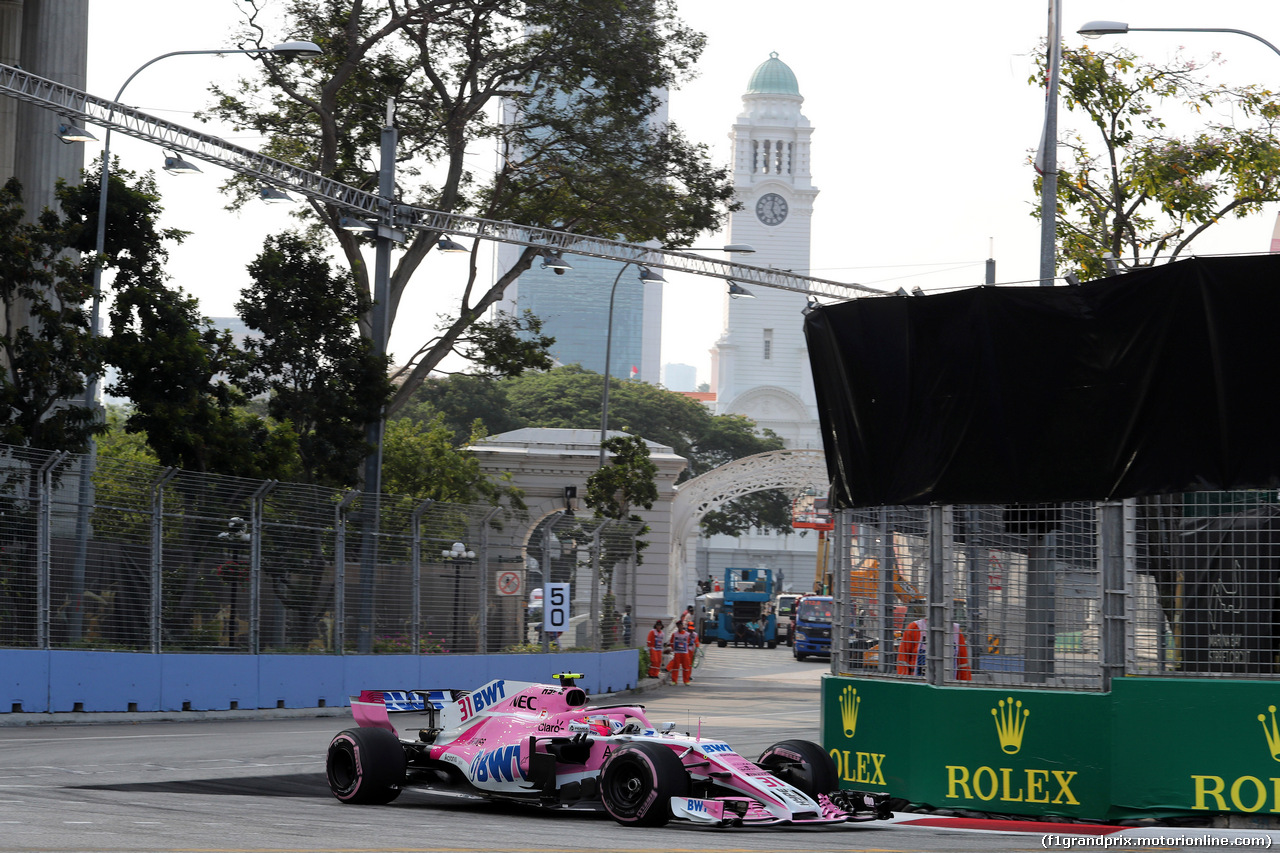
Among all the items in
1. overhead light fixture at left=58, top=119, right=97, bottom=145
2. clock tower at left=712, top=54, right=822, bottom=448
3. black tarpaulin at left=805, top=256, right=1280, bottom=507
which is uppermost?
clock tower at left=712, top=54, right=822, bottom=448

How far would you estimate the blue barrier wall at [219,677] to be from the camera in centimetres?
1827

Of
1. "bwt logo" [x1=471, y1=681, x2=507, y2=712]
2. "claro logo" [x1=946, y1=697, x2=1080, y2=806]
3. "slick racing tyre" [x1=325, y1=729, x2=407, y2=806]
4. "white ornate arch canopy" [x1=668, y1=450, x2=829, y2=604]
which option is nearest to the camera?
"claro logo" [x1=946, y1=697, x2=1080, y2=806]

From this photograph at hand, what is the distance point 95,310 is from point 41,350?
2020mm

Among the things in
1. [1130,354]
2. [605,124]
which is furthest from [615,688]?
[1130,354]

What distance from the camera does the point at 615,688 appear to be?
30750 mm

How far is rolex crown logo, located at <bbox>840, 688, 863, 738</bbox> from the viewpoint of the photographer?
12539mm

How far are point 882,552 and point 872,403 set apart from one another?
4.23ft

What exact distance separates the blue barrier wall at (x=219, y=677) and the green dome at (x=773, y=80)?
4853 inches

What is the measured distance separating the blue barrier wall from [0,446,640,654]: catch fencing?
0.24 meters

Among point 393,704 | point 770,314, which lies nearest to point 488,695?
point 393,704

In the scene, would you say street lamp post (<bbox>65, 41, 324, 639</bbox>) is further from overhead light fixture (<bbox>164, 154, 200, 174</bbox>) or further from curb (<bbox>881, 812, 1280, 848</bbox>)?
curb (<bbox>881, 812, 1280, 848</bbox>)

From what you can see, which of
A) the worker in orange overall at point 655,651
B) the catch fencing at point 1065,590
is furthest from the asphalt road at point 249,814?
the worker in orange overall at point 655,651

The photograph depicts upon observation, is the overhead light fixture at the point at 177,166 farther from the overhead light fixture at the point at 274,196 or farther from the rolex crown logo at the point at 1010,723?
the rolex crown logo at the point at 1010,723

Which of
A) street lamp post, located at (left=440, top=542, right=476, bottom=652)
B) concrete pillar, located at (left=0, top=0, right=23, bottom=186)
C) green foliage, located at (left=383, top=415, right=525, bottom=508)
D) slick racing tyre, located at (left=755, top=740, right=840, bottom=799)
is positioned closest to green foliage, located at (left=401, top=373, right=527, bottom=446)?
green foliage, located at (left=383, top=415, right=525, bottom=508)
